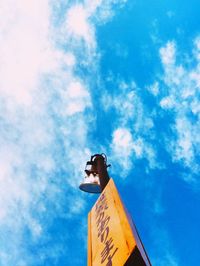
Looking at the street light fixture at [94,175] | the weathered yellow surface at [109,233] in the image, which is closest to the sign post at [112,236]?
the weathered yellow surface at [109,233]

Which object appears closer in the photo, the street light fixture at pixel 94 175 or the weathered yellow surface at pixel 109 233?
the weathered yellow surface at pixel 109 233

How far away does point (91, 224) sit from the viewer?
141 inches

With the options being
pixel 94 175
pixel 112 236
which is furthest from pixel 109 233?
pixel 94 175

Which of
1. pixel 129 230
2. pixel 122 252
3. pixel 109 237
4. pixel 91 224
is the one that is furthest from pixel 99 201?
pixel 122 252

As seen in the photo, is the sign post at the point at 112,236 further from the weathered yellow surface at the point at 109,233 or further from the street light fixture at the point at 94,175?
the street light fixture at the point at 94,175

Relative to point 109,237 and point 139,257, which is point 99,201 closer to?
point 109,237

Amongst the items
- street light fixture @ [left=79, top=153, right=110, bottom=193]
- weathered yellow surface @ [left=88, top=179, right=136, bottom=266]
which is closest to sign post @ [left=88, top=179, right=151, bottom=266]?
weathered yellow surface @ [left=88, top=179, right=136, bottom=266]

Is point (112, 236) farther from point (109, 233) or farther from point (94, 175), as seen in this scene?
point (94, 175)

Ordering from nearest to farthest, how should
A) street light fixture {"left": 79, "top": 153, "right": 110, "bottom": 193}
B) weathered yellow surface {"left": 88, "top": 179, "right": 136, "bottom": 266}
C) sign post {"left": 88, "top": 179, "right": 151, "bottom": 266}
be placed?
sign post {"left": 88, "top": 179, "right": 151, "bottom": 266} → weathered yellow surface {"left": 88, "top": 179, "right": 136, "bottom": 266} → street light fixture {"left": 79, "top": 153, "right": 110, "bottom": 193}

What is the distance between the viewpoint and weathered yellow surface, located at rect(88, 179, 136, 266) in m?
2.12

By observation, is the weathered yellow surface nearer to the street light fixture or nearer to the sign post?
A: the sign post

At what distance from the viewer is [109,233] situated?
265 centimetres

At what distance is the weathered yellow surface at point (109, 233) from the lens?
6.97 ft

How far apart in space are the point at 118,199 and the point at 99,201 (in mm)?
623
